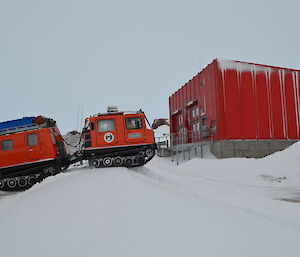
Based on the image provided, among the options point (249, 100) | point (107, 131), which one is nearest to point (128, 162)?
point (107, 131)

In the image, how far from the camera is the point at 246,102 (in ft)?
48.9

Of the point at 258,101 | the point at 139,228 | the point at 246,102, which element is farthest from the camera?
the point at 258,101

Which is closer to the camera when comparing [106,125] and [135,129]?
[106,125]

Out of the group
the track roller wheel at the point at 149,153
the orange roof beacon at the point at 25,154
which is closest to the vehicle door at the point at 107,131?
the track roller wheel at the point at 149,153

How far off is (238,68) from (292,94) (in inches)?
178

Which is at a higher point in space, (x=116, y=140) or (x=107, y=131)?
(x=107, y=131)

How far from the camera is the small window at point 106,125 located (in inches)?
428

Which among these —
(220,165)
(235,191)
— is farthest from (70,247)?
(220,165)

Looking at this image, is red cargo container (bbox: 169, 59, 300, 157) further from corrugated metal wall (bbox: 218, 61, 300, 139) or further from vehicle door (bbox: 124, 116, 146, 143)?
vehicle door (bbox: 124, 116, 146, 143)

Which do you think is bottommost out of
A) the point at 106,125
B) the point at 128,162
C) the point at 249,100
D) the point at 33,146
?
the point at 128,162

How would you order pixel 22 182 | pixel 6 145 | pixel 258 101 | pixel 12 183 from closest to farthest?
pixel 12 183, pixel 22 182, pixel 6 145, pixel 258 101

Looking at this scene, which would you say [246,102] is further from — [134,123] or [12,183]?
[12,183]

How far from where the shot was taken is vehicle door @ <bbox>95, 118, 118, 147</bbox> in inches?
425

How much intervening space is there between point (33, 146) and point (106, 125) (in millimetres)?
3537
